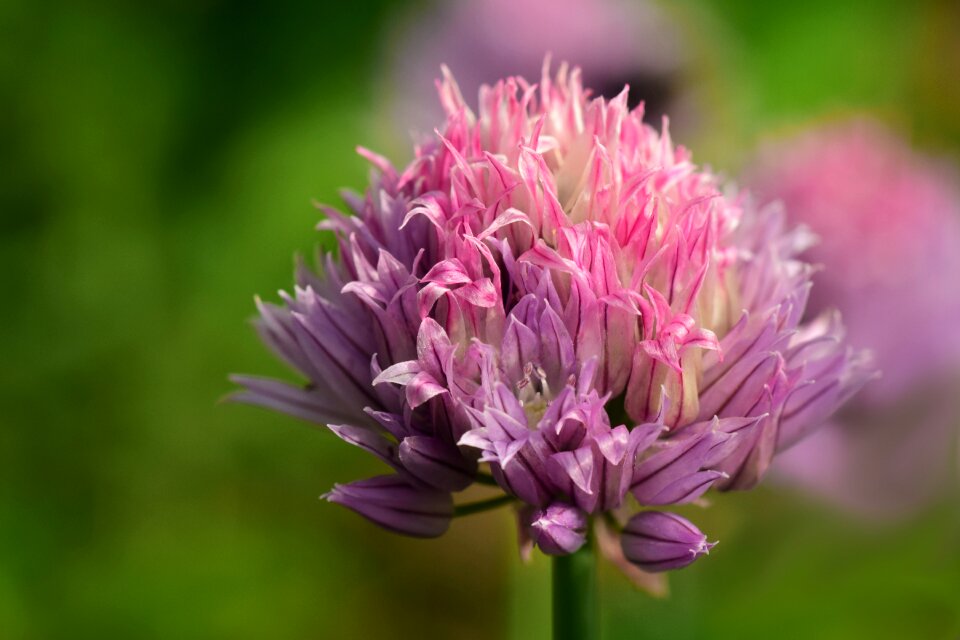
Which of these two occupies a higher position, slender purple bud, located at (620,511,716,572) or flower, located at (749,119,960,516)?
flower, located at (749,119,960,516)

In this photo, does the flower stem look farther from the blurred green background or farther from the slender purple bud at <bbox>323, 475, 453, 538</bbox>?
the blurred green background

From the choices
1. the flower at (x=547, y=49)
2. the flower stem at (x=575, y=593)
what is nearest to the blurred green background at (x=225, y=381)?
the flower at (x=547, y=49)

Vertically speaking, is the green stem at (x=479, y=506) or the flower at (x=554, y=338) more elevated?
the flower at (x=554, y=338)

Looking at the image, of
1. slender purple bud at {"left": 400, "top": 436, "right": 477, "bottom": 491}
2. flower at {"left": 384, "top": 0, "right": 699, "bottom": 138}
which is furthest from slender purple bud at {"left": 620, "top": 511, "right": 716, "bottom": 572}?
flower at {"left": 384, "top": 0, "right": 699, "bottom": 138}

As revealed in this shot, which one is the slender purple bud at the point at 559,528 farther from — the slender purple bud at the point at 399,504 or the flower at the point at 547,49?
the flower at the point at 547,49

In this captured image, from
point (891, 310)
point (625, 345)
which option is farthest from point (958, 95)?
point (625, 345)

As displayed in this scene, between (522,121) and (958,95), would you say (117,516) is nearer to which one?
(522,121)

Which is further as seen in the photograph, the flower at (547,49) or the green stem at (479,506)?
the flower at (547,49)
